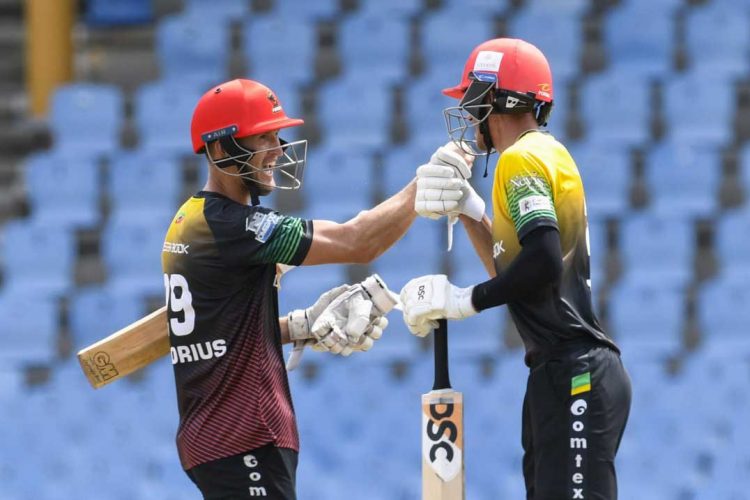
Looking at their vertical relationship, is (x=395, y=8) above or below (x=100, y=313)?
above

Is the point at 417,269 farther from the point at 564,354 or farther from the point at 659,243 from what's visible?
the point at 564,354

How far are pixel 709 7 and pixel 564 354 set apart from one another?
761 centimetres

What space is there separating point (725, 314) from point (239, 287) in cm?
573

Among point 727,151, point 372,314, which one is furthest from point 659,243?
point 372,314

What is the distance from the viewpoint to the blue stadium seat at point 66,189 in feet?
33.6

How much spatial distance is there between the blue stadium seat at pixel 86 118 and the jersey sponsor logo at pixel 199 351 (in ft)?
21.2

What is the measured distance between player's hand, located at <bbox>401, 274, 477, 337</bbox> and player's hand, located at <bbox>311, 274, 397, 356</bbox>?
0.28 m

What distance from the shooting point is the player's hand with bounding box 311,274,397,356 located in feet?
15.0

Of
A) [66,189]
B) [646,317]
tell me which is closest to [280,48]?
[66,189]

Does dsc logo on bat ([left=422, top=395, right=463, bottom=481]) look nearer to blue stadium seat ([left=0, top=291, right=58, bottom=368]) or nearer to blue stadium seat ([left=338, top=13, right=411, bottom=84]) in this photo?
blue stadium seat ([left=0, top=291, right=58, bottom=368])

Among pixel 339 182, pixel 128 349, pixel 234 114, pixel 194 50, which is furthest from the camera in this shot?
pixel 194 50

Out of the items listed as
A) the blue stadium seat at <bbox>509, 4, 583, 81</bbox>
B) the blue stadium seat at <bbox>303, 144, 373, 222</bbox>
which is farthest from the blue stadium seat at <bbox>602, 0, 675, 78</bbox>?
the blue stadium seat at <bbox>303, 144, 373, 222</bbox>

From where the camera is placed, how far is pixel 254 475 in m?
4.20

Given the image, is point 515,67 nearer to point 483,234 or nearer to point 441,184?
point 441,184
